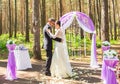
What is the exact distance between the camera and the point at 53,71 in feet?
40.7

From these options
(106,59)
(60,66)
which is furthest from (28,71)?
(106,59)

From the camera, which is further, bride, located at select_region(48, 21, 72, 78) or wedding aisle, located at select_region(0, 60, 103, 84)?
bride, located at select_region(48, 21, 72, 78)

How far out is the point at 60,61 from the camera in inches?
483

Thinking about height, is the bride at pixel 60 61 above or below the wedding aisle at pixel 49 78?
above

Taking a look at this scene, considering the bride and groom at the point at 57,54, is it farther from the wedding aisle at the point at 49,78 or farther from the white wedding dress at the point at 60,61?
the wedding aisle at the point at 49,78

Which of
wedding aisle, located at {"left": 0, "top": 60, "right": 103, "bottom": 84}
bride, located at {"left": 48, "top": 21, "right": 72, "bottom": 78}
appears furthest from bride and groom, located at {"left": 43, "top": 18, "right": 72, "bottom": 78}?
wedding aisle, located at {"left": 0, "top": 60, "right": 103, "bottom": 84}

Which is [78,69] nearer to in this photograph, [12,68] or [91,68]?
[91,68]

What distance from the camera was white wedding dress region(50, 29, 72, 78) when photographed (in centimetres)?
1217

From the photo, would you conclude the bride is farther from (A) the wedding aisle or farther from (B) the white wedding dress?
(A) the wedding aisle

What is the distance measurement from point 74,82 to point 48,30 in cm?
253

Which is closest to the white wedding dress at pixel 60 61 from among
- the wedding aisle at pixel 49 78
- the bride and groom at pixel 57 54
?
the bride and groom at pixel 57 54

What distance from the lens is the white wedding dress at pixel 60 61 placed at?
12172mm

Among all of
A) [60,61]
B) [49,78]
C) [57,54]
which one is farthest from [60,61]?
[49,78]

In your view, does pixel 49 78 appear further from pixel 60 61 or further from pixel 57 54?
pixel 57 54
